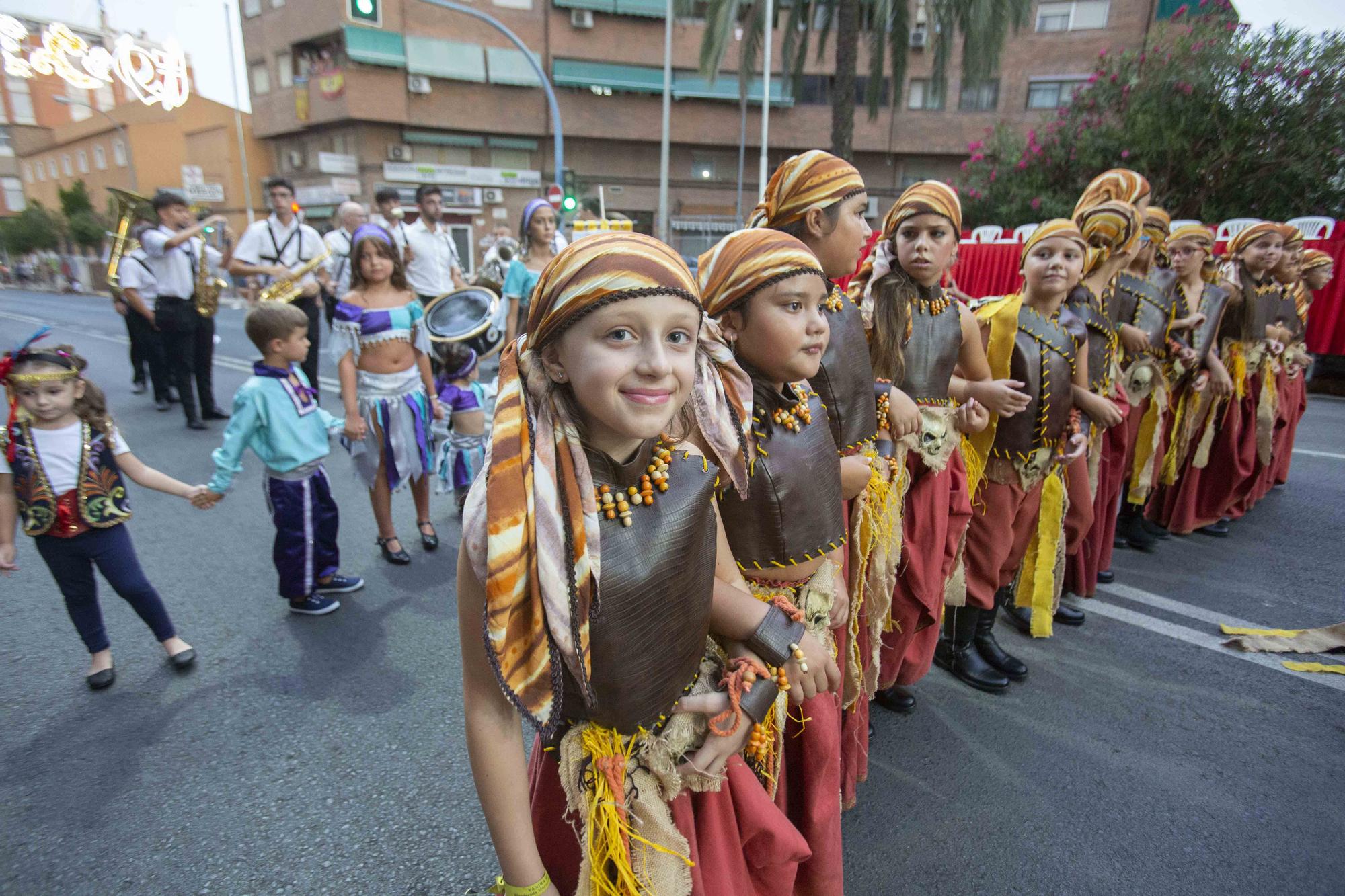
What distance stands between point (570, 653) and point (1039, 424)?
103 inches

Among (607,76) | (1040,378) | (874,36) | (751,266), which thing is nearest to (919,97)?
(607,76)

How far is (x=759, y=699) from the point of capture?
144cm

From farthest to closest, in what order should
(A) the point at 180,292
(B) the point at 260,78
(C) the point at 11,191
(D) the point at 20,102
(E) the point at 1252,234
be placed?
(B) the point at 260,78
(C) the point at 11,191
(D) the point at 20,102
(A) the point at 180,292
(E) the point at 1252,234

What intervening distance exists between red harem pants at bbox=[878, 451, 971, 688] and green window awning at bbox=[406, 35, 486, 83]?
3472 cm

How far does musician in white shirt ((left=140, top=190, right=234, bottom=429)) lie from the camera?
274 inches

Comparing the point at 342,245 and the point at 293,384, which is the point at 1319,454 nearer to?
the point at 293,384

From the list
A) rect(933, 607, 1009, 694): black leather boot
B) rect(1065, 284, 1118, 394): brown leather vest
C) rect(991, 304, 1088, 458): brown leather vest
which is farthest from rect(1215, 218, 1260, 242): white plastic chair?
rect(933, 607, 1009, 694): black leather boot

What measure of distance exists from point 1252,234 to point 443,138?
1317 inches

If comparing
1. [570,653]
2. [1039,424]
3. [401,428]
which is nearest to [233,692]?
[401,428]

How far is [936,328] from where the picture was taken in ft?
8.61

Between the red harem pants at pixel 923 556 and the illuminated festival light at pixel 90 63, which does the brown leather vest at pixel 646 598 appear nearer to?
the red harem pants at pixel 923 556

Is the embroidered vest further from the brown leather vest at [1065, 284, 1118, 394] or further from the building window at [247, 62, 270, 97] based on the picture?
the building window at [247, 62, 270, 97]

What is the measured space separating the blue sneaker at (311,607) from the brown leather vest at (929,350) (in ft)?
10.2

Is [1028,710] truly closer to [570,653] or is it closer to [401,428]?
[570,653]
